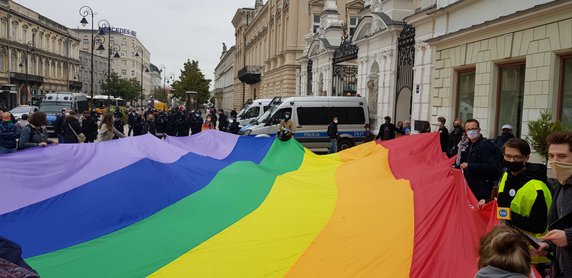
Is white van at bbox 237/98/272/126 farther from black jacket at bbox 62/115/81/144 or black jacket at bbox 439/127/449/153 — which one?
black jacket at bbox 439/127/449/153

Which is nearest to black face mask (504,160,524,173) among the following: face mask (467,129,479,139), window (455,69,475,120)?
face mask (467,129,479,139)

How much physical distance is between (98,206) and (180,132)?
17.5 metres

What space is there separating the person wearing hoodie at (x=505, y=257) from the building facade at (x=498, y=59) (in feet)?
29.0

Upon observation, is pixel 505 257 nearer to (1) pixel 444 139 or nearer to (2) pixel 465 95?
(1) pixel 444 139

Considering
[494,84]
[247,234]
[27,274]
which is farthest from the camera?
[494,84]

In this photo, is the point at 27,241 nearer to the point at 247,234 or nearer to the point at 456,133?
the point at 247,234

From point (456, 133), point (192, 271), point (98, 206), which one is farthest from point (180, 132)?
point (192, 271)

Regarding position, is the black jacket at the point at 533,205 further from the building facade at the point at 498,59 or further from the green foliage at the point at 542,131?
the building facade at the point at 498,59

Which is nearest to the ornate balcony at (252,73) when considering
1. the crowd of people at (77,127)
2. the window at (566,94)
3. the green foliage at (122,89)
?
the green foliage at (122,89)

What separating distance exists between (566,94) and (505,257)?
9.35 meters

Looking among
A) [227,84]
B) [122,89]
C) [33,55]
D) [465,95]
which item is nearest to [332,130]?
[465,95]

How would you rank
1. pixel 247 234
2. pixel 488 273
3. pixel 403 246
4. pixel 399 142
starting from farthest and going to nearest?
1. pixel 399 142
2. pixel 247 234
3. pixel 403 246
4. pixel 488 273

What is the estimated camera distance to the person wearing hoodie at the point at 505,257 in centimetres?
271

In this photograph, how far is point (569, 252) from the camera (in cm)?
332
